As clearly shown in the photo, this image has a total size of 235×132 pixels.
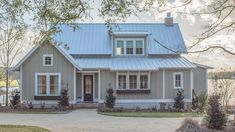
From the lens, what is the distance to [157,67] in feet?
99.6

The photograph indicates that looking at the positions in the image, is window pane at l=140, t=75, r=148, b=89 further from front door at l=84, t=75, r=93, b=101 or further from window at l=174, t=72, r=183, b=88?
front door at l=84, t=75, r=93, b=101

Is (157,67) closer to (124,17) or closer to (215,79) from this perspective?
(215,79)

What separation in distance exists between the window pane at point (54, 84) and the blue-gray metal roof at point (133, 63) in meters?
1.97

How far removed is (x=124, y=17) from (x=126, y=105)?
1837 cm

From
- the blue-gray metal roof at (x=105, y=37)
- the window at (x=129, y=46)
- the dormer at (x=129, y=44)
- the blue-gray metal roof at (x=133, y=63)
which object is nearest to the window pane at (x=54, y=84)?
the blue-gray metal roof at (x=133, y=63)

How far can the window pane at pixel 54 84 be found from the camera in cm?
3042

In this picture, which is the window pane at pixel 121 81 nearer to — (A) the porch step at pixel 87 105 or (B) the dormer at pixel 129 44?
(A) the porch step at pixel 87 105

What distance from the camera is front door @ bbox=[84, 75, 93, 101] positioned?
105 feet

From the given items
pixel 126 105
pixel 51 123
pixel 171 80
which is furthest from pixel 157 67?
pixel 51 123

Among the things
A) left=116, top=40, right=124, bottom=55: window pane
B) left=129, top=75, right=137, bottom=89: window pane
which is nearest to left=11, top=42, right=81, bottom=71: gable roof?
left=129, top=75, right=137, bottom=89: window pane

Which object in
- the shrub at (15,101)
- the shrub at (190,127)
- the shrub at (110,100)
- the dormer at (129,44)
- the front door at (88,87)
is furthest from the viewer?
the dormer at (129,44)

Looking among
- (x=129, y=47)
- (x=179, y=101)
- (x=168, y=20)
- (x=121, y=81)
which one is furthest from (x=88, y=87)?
(x=168, y=20)

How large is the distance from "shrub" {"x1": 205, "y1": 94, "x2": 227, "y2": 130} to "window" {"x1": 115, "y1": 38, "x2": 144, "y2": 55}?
1749cm

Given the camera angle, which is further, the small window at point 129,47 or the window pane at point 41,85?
the small window at point 129,47
